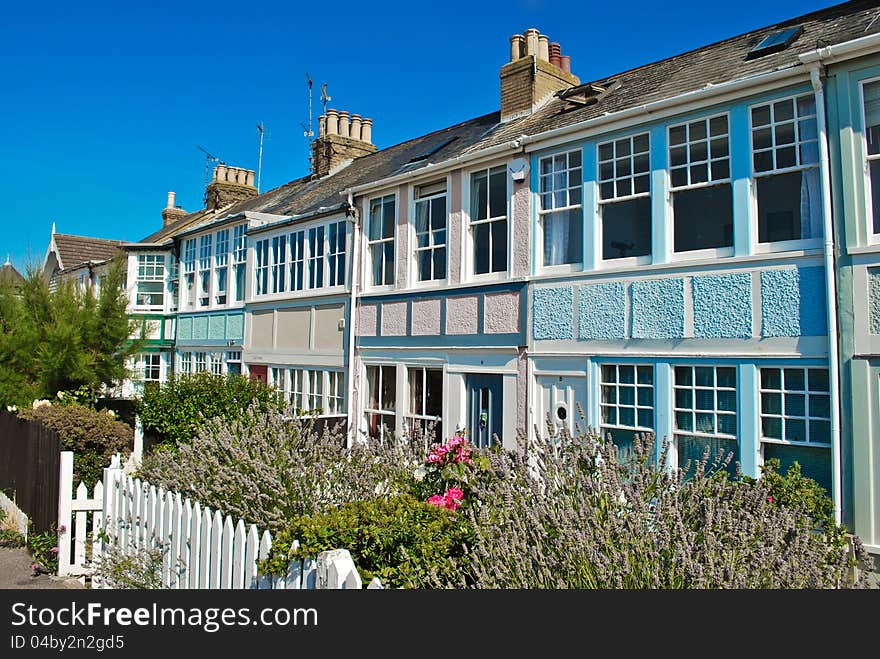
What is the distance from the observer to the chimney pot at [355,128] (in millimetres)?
21953

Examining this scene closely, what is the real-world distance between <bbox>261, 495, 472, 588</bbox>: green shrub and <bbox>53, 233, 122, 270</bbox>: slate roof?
27330 millimetres

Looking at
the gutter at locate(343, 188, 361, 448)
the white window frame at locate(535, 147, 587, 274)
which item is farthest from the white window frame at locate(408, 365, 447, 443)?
the white window frame at locate(535, 147, 587, 274)

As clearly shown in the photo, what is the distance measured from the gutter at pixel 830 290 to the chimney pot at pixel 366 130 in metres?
16.1

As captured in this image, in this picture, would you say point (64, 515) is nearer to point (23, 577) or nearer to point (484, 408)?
point (23, 577)

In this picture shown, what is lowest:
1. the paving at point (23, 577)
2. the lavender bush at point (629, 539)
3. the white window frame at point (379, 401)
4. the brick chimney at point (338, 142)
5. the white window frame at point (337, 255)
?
the paving at point (23, 577)

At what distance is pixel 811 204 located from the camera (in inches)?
314

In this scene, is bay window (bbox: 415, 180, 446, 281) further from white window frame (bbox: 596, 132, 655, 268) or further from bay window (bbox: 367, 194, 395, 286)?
white window frame (bbox: 596, 132, 655, 268)

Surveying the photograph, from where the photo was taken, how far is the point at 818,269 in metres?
7.77

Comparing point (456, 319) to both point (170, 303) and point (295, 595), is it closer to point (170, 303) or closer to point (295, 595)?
point (295, 595)

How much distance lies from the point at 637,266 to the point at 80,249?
27.7m

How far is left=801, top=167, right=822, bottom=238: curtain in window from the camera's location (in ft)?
25.9

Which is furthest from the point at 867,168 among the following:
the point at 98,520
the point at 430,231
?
the point at 98,520

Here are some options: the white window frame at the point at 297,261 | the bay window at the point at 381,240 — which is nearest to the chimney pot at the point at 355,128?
the white window frame at the point at 297,261

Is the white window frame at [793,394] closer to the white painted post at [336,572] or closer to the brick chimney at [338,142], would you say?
the white painted post at [336,572]
